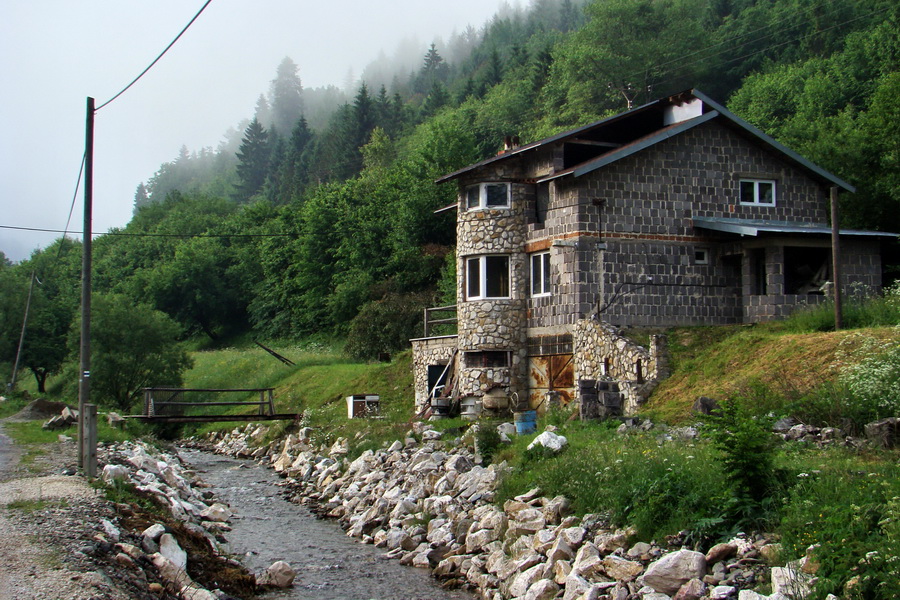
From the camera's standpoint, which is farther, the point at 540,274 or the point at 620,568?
the point at 540,274

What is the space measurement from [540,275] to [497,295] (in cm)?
170

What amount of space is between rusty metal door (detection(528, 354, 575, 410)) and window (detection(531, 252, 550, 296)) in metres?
2.13

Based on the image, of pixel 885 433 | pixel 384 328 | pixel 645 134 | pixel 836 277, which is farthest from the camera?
pixel 384 328

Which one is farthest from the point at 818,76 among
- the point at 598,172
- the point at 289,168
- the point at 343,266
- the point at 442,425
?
the point at 289,168

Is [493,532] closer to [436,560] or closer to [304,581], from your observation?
[436,560]

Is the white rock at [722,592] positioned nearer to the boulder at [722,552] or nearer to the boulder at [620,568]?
the boulder at [722,552]

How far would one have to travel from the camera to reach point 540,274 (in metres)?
30.8

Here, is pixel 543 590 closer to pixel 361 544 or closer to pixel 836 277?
pixel 361 544

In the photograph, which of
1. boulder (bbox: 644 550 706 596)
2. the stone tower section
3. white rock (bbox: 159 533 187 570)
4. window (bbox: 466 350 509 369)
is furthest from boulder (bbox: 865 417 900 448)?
window (bbox: 466 350 509 369)

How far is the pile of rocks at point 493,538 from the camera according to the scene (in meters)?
13.2

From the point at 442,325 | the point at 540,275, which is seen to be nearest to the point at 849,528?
the point at 540,275

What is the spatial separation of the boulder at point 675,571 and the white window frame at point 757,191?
20224 mm

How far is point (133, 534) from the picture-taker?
1476 cm

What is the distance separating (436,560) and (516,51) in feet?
340
